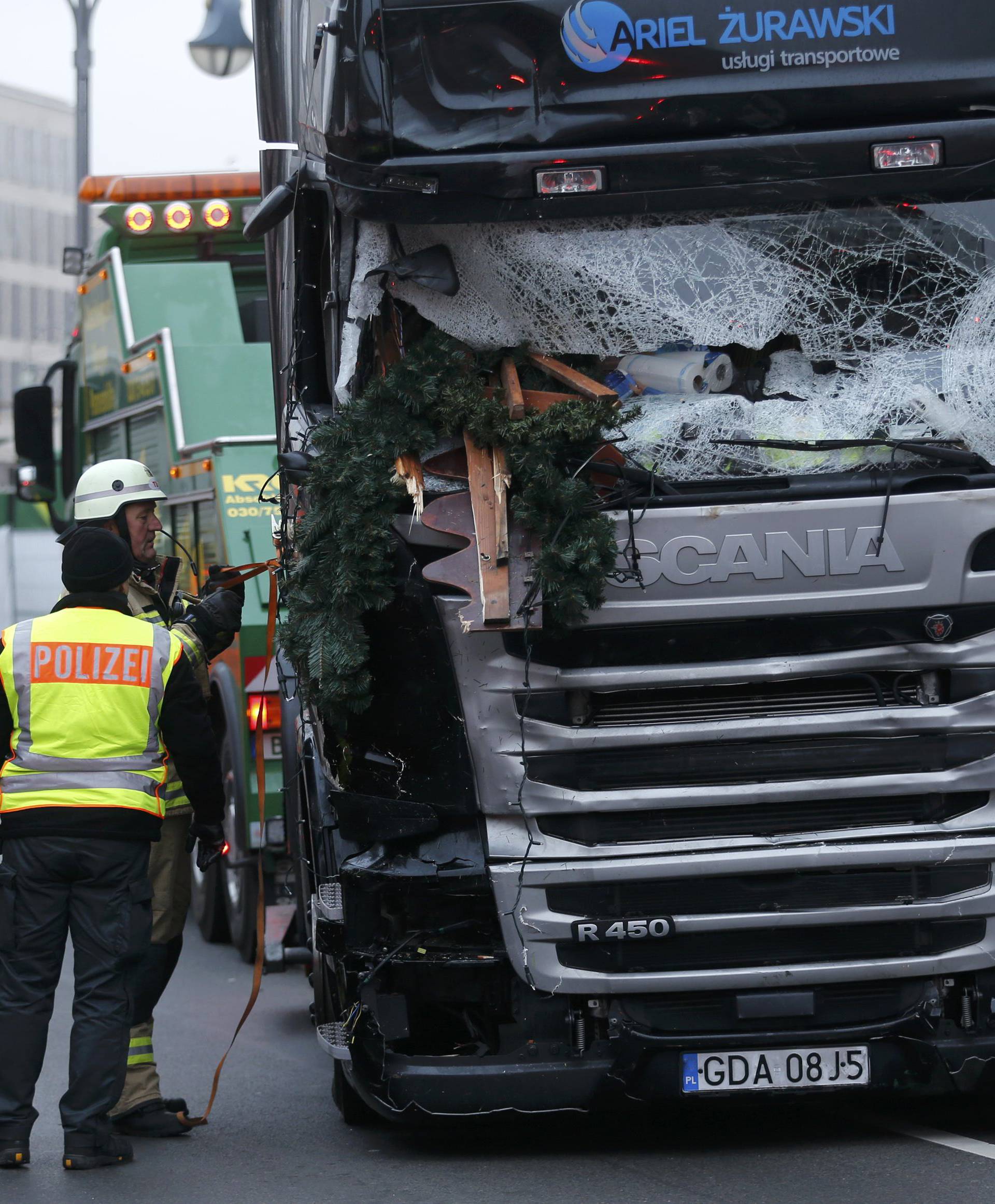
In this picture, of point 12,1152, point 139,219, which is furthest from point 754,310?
point 139,219

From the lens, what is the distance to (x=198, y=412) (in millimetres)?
9875

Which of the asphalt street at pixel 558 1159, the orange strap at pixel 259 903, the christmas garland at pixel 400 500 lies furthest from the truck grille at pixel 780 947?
the orange strap at pixel 259 903

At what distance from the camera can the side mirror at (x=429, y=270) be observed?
5.42 metres

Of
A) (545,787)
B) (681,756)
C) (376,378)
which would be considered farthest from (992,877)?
(376,378)

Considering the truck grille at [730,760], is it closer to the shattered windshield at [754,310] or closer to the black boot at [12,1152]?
the shattered windshield at [754,310]

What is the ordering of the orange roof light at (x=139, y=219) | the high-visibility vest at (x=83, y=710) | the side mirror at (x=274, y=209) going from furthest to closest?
the orange roof light at (x=139, y=219) → the side mirror at (x=274, y=209) → the high-visibility vest at (x=83, y=710)

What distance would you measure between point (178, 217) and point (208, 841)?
18.8 ft

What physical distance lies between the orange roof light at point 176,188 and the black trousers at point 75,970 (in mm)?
6073

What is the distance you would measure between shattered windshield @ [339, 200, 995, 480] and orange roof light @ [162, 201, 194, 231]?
571cm

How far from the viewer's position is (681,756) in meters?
5.30

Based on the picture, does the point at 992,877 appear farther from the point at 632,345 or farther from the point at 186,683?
the point at 186,683

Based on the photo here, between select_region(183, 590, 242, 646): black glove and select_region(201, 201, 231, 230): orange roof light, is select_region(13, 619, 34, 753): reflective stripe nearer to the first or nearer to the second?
select_region(183, 590, 242, 646): black glove

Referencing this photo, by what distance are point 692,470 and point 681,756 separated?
78 cm

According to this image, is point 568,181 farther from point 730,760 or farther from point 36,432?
point 36,432
